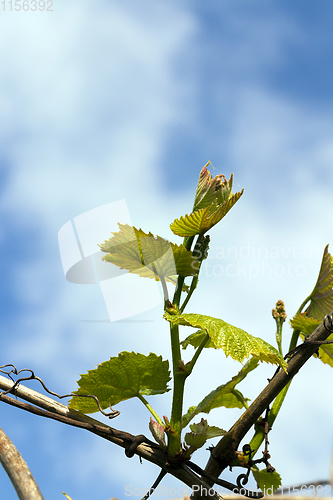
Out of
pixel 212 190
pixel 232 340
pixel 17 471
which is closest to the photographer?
pixel 17 471

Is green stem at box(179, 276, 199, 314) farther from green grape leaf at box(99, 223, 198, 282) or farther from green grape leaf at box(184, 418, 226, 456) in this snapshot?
green grape leaf at box(184, 418, 226, 456)

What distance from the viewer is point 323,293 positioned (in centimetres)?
105

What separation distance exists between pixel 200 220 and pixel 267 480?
0.68 m

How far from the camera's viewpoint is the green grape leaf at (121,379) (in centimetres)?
90

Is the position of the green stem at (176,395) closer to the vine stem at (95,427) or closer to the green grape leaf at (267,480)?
the vine stem at (95,427)

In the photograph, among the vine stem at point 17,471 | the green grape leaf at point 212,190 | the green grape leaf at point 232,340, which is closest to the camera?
the vine stem at point 17,471

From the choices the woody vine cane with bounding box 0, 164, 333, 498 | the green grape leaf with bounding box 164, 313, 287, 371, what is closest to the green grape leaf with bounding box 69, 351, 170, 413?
the woody vine cane with bounding box 0, 164, 333, 498

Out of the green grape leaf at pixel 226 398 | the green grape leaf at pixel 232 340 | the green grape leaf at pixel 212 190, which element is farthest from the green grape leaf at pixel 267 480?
the green grape leaf at pixel 212 190

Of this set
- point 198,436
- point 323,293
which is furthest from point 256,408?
point 323,293

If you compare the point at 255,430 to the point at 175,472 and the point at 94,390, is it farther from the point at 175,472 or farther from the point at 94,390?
the point at 94,390

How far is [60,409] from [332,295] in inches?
27.6

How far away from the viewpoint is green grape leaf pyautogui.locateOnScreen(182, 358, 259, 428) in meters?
0.93

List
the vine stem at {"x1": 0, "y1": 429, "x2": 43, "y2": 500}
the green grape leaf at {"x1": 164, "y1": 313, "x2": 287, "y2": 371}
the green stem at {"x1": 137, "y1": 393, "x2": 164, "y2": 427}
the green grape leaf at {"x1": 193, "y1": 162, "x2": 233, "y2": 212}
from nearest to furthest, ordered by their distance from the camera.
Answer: the vine stem at {"x1": 0, "y1": 429, "x2": 43, "y2": 500} < the green grape leaf at {"x1": 164, "y1": 313, "x2": 287, "y2": 371} < the green stem at {"x1": 137, "y1": 393, "x2": 164, "y2": 427} < the green grape leaf at {"x1": 193, "y1": 162, "x2": 233, "y2": 212}

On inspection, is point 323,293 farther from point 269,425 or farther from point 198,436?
point 198,436
